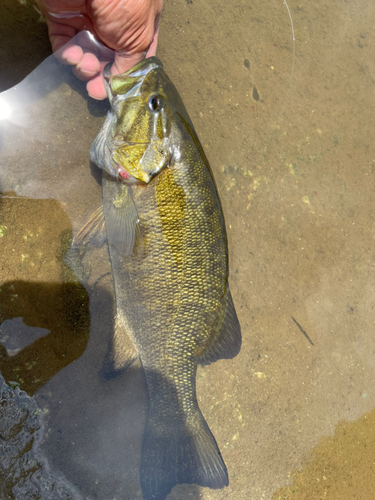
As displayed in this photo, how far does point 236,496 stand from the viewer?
2.67m

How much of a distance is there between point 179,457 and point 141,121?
7.65 ft

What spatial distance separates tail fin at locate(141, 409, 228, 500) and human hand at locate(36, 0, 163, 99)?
2.44 m

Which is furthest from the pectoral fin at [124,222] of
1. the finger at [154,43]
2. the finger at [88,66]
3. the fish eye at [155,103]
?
the finger at [154,43]

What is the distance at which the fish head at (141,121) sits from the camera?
2.11 meters

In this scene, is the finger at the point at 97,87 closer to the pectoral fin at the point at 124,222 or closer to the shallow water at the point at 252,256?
the shallow water at the point at 252,256

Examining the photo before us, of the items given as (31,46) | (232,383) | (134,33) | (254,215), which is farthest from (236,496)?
(31,46)

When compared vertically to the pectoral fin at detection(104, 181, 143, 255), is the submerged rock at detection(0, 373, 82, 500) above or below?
below

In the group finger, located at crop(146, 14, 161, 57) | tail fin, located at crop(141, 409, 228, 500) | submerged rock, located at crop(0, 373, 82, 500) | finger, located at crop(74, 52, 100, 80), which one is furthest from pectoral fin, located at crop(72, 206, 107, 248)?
tail fin, located at crop(141, 409, 228, 500)

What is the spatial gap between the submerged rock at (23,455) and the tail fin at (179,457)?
24.6 inches

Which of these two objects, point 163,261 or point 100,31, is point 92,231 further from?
point 100,31

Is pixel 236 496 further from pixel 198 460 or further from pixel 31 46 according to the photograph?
pixel 31 46

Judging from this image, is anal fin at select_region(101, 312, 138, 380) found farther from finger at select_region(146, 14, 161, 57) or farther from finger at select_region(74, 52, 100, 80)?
finger at select_region(146, 14, 161, 57)

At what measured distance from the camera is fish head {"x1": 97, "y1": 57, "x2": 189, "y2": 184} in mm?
2109

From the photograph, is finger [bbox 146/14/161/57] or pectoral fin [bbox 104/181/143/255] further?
finger [bbox 146/14/161/57]
